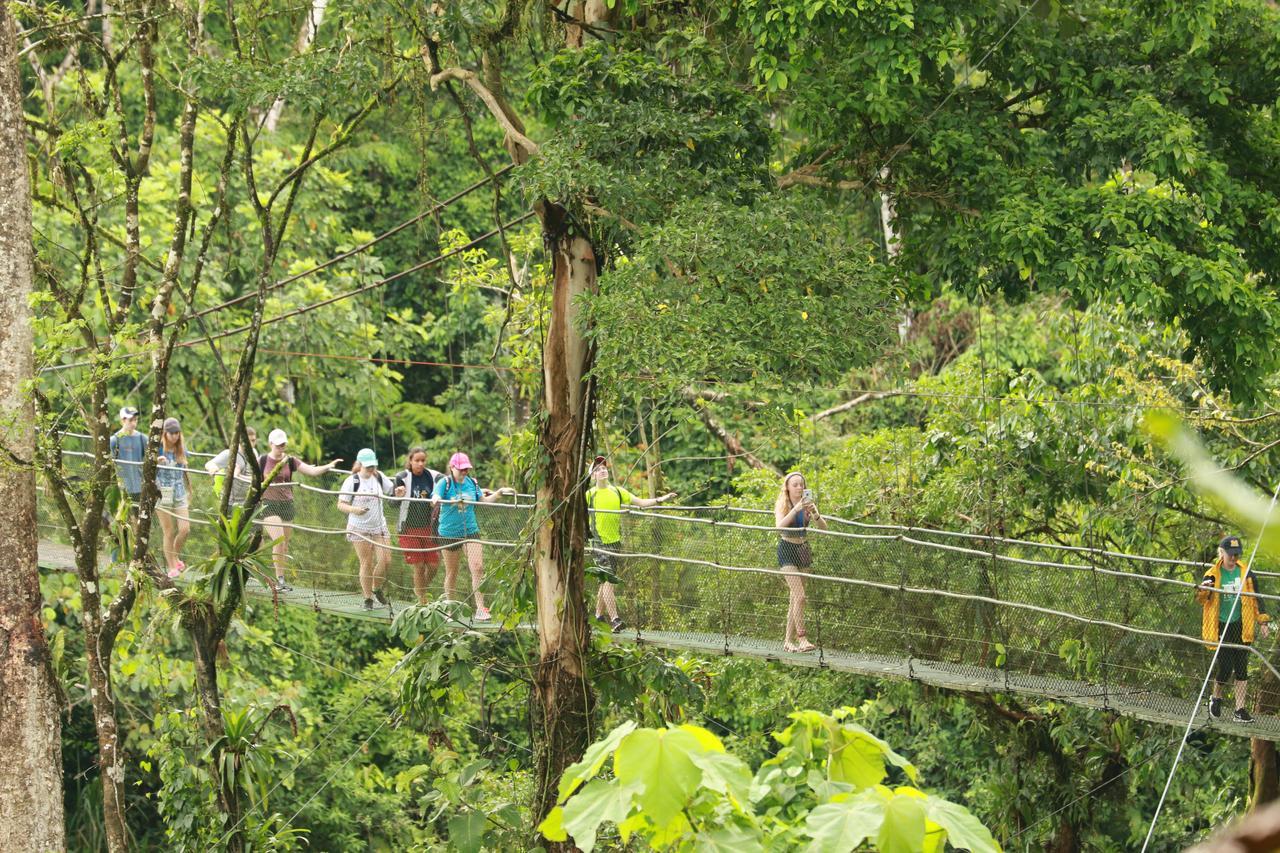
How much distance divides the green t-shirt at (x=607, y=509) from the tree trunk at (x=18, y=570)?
9.22 feet

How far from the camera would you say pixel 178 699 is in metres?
12.5

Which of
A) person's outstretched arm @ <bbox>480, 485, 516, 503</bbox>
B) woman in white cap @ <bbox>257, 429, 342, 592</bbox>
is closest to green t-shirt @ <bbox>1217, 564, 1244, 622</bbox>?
person's outstretched arm @ <bbox>480, 485, 516, 503</bbox>

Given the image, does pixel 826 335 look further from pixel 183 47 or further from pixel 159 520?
pixel 183 47

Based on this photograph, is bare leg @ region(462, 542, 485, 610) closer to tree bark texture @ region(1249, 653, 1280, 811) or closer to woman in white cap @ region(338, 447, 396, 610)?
woman in white cap @ region(338, 447, 396, 610)

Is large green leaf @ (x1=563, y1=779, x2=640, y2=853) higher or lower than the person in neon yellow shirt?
higher

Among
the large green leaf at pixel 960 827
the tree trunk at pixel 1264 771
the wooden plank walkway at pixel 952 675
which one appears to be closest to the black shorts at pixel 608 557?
the wooden plank walkway at pixel 952 675

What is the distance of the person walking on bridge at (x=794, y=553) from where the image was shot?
7.75 m

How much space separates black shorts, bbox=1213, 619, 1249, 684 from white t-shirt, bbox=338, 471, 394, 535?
4500mm

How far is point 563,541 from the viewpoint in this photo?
7344mm

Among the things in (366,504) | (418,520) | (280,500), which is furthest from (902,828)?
(280,500)

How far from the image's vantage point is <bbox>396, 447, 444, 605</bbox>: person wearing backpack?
8.38m

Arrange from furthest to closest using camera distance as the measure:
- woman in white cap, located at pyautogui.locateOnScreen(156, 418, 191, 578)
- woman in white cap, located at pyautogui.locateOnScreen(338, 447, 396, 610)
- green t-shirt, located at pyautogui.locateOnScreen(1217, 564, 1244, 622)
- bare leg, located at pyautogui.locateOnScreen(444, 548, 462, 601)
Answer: woman in white cap, located at pyautogui.locateOnScreen(156, 418, 191, 578) → woman in white cap, located at pyautogui.locateOnScreen(338, 447, 396, 610) → bare leg, located at pyautogui.locateOnScreen(444, 548, 462, 601) → green t-shirt, located at pyautogui.locateOnScreen(1217, 564, 1244, 622)

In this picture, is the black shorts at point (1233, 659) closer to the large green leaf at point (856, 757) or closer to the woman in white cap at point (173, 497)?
the large green leaf at point (856, 757)

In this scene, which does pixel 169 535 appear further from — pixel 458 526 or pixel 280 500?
pixel 458 526
